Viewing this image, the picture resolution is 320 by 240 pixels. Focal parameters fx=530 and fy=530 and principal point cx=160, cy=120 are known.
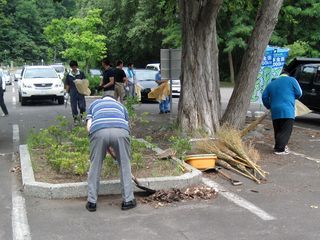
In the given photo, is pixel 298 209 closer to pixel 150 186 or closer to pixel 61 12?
pixel 150 186

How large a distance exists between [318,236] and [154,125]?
8915 millimetres

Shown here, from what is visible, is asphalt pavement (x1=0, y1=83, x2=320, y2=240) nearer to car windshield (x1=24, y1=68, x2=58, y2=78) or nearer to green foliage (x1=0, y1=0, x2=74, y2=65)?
car windshield (x1=24, y1=68, x2=58, y2=78)

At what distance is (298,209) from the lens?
655 cm

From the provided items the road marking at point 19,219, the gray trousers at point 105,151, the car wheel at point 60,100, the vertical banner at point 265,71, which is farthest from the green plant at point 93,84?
the gray trousers at point 105,151

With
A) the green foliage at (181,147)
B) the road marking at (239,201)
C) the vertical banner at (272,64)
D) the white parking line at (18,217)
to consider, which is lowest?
the road marking at (239,201)

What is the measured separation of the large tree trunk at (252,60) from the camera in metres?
11.4

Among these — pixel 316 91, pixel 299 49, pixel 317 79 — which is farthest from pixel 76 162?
pixel 299 49

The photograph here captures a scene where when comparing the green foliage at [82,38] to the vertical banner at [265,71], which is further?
the green foliage at [82,38]

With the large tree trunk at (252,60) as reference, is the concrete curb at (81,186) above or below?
below

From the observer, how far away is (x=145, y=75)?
77.3 ft

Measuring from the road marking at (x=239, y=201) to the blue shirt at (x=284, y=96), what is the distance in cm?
275

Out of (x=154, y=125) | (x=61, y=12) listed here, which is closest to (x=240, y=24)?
(x=154, y=125)

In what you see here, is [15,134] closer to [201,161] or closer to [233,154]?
[201,161]

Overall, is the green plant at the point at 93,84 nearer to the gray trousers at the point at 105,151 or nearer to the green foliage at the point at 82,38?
the green foliage at the point at 82,38
